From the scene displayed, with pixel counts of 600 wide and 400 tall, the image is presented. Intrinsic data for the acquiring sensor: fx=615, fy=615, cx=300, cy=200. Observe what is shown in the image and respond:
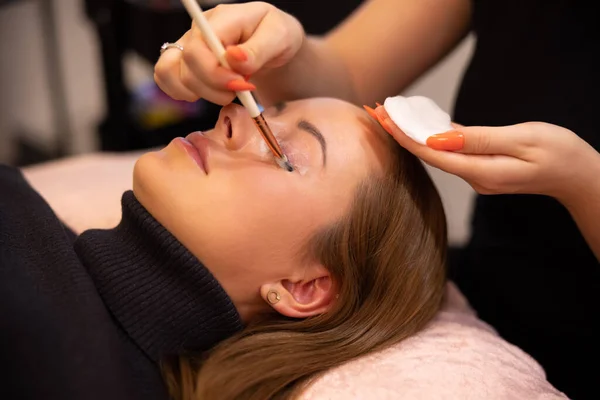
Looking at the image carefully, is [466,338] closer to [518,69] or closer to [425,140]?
[425,140]

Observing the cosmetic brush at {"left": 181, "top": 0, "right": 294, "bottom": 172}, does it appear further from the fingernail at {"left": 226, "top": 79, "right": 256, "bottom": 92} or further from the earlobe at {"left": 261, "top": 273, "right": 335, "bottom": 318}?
the earlobe at {"left": 261, "top": 273, "right": 335, "bottom": 318}

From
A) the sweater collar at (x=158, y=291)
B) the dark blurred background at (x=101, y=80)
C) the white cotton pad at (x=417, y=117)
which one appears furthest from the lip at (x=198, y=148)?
the dark blurred background at (x=101, y=80)

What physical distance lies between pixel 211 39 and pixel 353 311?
436 mm

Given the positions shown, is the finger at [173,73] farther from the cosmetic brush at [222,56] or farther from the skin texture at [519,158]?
the skin texture at [519,158]

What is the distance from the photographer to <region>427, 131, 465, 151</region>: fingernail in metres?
0.75

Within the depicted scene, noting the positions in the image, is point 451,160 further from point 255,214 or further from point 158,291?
point 158,291

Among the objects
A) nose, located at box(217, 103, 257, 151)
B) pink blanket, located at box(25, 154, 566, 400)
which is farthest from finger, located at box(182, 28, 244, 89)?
pink blanket, located at box(25, 154, 566, 400)

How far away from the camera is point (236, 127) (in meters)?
0.91

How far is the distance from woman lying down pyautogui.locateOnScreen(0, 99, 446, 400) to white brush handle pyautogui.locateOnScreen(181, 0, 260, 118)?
12 cm

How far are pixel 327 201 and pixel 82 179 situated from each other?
65 cm

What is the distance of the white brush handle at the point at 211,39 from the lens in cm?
72

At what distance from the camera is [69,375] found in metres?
0.75

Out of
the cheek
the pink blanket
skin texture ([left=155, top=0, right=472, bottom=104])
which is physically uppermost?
skin texture ([left=155, top=0, right=472, bottom=104])

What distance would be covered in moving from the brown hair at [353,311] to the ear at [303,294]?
14 millimetres
